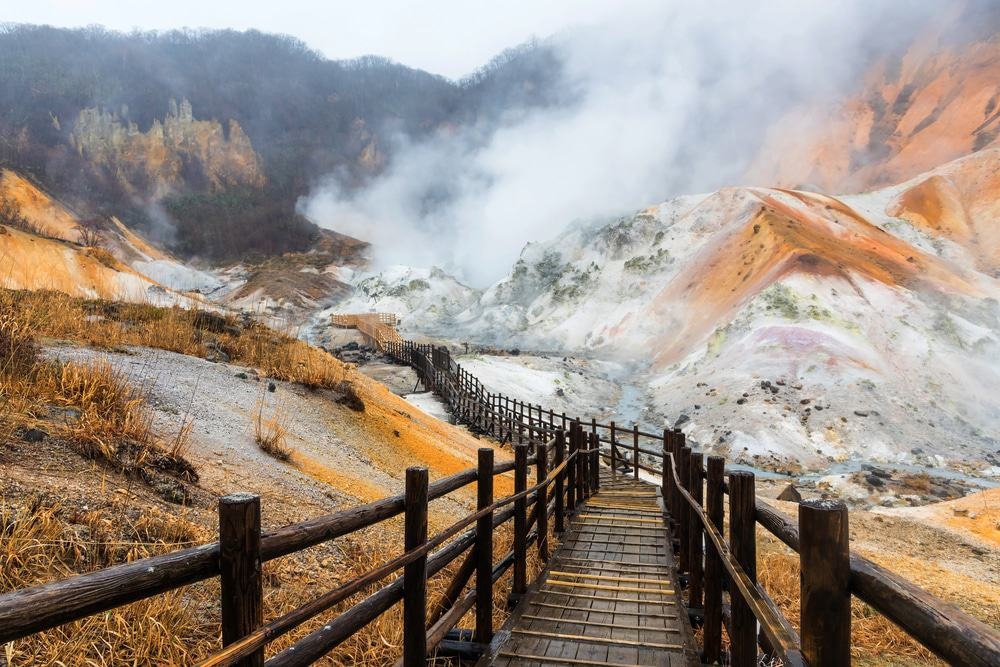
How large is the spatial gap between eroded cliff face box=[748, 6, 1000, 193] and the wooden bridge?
215 ft

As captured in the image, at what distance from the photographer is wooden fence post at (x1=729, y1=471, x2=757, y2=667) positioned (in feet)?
9.36

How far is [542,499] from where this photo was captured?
625cm

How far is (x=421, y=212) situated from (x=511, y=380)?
345 ft

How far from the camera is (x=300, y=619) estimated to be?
6.63ft

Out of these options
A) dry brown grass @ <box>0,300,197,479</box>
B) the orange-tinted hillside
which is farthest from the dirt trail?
the orange-tinted hillside

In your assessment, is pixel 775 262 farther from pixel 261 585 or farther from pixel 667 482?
pixel 261 585

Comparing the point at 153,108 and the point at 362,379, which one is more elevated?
the point at 153,108

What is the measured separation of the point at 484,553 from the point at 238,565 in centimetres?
257

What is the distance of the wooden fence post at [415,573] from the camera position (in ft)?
9.78

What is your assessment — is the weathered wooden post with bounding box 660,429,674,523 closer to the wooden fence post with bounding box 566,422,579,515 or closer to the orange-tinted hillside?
the wooden fence post with bounding box 566,422,579,515

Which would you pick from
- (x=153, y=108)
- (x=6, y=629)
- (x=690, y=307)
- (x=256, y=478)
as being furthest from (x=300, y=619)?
(x=153, y=108)

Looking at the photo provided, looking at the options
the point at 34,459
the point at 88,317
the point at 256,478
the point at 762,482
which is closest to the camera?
the point at 34,459

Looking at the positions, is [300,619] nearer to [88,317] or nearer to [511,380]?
[88,317]

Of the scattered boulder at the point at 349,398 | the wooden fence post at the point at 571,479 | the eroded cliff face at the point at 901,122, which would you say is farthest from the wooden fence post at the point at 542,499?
the eroded cliff face at the point at 901,122
